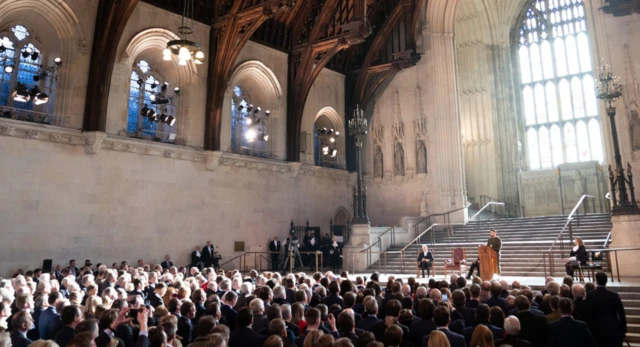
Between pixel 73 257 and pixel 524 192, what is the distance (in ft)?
71.7

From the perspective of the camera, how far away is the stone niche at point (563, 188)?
2288 centimetres

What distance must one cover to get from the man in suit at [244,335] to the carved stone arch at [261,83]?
15673 mm

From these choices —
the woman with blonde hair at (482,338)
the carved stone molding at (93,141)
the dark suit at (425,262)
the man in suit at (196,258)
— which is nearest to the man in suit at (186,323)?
the woman with blonde hair at (482,338)

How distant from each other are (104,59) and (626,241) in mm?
15291

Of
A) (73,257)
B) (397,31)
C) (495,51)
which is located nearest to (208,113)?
(73,257)

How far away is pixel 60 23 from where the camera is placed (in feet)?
46.0

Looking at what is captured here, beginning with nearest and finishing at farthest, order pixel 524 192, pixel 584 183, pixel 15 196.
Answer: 1. pixel 15 196
2. pixel 584 183
3. pixel 524 192

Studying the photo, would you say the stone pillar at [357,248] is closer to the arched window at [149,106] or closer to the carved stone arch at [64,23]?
the arched window at [149,106]

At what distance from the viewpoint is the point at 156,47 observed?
16.3 m

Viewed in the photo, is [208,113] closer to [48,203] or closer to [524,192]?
[48,203]

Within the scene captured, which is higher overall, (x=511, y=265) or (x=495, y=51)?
(x=495, y=51)

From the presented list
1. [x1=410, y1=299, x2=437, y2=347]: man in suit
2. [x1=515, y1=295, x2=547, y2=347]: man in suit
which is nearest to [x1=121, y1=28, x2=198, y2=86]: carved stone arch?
[x1=410, y1=299, x2=437, y2=347]: man in suit

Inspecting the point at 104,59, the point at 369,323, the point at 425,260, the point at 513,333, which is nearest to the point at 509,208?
the point at 425,260

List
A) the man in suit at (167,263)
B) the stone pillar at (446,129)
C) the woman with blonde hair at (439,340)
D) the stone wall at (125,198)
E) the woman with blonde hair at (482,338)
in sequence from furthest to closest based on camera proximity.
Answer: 1. the stone pillar at (446,129)
2. the man in suit at (167,263)
3. the stone wall at (125,198)
4. the woman with blonde hair at (482,338)
5. the woman with blonde hair at (439,340)
